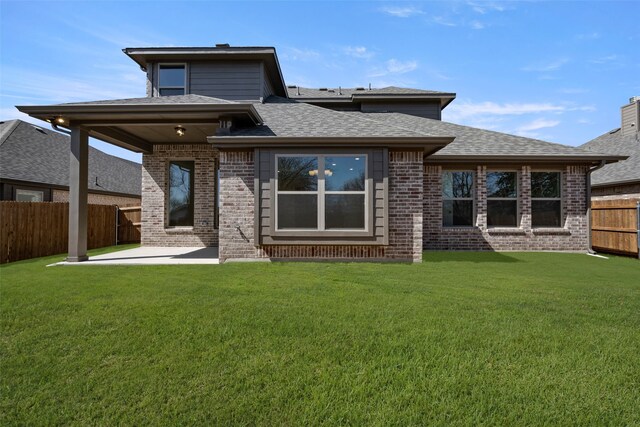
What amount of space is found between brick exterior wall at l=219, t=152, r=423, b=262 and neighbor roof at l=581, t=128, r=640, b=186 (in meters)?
9.21

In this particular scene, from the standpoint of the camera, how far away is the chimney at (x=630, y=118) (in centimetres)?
1534

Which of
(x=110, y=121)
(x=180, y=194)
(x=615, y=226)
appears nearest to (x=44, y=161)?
(x=180, y=194)

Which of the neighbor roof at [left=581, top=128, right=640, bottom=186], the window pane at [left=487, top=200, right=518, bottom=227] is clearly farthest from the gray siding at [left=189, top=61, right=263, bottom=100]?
the neighbor roof at [left=581, top=128, right=640, bottom=186]

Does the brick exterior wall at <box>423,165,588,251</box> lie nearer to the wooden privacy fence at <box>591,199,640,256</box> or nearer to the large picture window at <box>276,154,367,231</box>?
the wooden privacy fence at <box>591,199,640,256</box>

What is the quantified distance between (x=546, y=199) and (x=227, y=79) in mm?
11338

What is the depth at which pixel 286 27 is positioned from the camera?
8609mm

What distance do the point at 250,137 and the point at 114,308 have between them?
14.7ft

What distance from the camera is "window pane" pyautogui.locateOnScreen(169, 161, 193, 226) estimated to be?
1123 centimetres

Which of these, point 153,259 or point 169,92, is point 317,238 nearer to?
point 153,259

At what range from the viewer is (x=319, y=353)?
9.52 ft

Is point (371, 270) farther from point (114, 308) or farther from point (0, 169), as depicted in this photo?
point (0, 169)

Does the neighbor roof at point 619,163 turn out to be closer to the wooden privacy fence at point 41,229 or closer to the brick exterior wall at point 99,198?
the wooden privacy fence at point 41,229

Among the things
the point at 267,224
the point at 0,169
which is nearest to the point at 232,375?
the point at 267,224

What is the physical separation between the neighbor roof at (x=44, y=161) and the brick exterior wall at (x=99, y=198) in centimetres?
38
